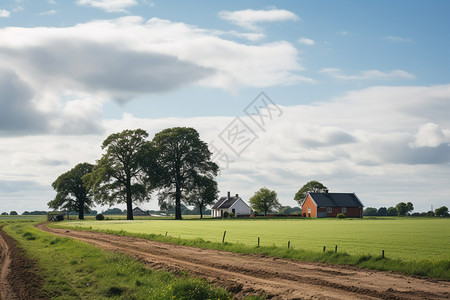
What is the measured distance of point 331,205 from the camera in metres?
131

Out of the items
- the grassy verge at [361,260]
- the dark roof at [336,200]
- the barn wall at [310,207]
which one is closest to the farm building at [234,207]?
the barn wall at [310,207]

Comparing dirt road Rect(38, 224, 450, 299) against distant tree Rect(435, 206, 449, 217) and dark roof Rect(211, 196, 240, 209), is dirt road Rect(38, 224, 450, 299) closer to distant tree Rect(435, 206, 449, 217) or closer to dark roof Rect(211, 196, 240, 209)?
dark roof Rect(211, 196, 240, 209)

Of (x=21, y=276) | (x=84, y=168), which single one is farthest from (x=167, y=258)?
(x=84, y=168)

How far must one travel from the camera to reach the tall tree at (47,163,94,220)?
120125 mm

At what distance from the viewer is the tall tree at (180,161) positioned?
97.9 metres

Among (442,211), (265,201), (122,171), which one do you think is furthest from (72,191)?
(442,211)

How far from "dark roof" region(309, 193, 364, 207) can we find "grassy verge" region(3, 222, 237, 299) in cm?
10686

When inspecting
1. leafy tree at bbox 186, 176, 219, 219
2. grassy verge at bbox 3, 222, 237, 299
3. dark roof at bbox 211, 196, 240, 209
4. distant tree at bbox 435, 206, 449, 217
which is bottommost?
distant tree at bbox 435, 206, 449, 217

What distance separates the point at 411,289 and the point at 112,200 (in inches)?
3293

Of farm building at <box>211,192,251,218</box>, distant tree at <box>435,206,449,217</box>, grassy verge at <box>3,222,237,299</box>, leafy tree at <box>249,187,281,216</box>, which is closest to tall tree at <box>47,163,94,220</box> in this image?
farm building at <box>211,192,251,218</box>

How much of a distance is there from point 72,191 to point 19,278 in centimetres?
10676

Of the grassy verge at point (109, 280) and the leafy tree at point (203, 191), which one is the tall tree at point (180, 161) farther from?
the grassy verge at point (109, 280)

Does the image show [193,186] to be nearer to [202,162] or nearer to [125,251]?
[202,162]

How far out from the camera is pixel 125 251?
31.9 metres
